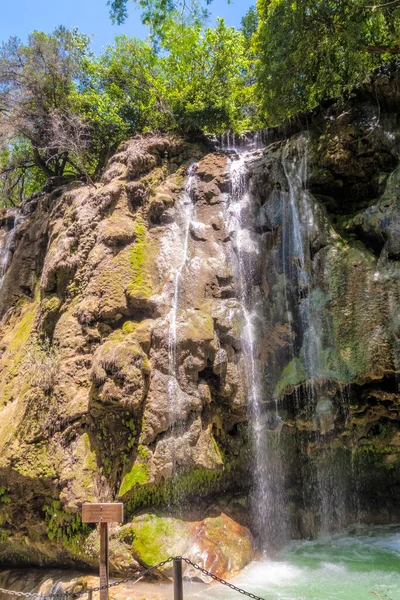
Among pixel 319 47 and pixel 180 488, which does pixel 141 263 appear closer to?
pixel 180 488

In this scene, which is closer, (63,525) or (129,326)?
(63,525)

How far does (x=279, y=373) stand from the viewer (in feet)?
29.8

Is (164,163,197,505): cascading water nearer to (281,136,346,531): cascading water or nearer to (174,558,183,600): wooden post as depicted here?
(281,136,346,531): cascading water

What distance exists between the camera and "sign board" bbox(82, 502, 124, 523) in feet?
18.1

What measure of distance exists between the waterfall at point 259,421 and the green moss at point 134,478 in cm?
234

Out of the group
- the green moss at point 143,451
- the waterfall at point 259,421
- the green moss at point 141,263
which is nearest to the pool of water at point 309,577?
the waterfall at point 259,421

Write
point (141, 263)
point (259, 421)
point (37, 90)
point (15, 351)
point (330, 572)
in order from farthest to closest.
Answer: point (37, 90) < point (15, 351) < point (141, 263) < point (259, 421) < point (330, 572)

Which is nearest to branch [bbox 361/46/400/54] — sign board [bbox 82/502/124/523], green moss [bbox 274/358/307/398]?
green moss [bbox 274/358/307/398]

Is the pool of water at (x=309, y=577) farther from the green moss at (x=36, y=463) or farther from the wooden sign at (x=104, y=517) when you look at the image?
the green moss at (x=36, y=463)

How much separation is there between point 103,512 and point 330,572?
4.04 meters

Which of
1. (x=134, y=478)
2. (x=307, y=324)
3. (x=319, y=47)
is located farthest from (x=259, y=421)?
(x=319, y=47)

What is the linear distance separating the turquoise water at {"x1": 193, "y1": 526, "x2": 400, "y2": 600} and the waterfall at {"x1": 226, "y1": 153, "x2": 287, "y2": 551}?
61cm

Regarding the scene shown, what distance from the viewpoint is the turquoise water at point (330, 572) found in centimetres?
639

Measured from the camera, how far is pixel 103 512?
5.54m
